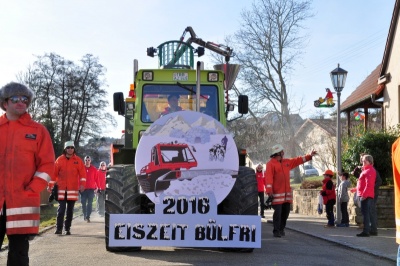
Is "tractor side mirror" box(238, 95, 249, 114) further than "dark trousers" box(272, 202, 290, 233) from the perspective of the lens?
No

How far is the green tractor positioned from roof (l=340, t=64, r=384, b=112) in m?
15.2

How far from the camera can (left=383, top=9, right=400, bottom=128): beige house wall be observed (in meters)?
24.8

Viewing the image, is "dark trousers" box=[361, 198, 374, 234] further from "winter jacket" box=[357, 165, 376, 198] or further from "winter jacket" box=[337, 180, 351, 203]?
"winter jacket" box=[337, 180, 351, 203]

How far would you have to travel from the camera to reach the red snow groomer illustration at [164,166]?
10273 millimetres

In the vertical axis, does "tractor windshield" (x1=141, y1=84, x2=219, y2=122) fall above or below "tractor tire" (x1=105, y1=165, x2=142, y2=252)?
above

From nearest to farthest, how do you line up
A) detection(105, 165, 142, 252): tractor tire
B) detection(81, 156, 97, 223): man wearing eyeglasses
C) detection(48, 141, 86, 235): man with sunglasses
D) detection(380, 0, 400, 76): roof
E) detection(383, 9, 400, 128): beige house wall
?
detection(105, 165, 142, 252): tractor tire → detection(48, 141, 86, 235): man with sunglasses → detection(81, 156, 97, 223): man wearing eyeglasses → detection(383, 9, 400, 128): beige house wall → detection(380, 0, 400, 76): roof

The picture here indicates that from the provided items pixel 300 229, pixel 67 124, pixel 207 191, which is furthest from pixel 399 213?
pixel 67 124

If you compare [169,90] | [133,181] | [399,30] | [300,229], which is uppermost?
[399,30]

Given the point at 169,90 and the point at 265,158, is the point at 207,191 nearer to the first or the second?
the point at 169,90

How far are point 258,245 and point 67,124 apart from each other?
153ft

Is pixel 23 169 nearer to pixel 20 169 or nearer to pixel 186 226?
pixel 20 169

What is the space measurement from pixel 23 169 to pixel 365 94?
77.6 feet

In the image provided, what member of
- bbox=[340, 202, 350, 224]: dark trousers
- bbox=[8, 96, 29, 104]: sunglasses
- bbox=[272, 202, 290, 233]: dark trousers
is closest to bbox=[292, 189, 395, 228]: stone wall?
bbox=[340, 202, 350, 224]: dark trousers

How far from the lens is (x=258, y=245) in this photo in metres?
10.4
